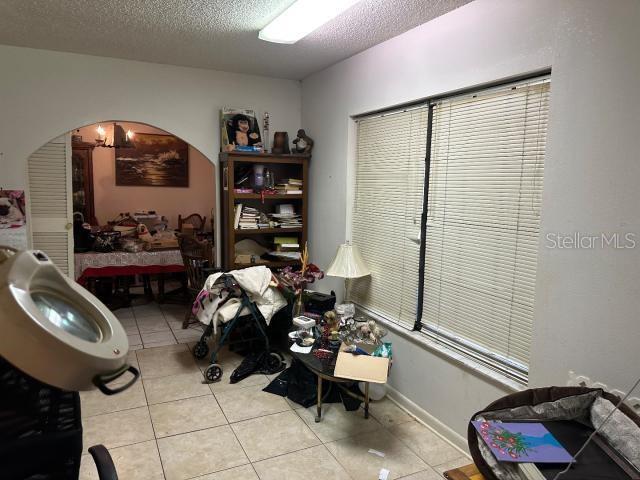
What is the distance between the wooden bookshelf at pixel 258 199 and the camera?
13.0 ft

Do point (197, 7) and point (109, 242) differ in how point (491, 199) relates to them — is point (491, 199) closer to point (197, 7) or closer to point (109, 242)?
point (197, 7)

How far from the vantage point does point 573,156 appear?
1.90 m

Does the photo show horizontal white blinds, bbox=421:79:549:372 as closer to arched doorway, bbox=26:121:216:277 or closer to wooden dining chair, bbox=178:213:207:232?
arched doorway, bbox=26:121:216:277

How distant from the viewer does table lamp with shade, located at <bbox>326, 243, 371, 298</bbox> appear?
3.29 m

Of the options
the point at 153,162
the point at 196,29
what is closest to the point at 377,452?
the point at 196,29

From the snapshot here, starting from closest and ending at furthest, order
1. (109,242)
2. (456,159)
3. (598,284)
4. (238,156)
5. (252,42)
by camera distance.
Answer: (598,284), (456,159), (252,42), (238,156), (109,242)

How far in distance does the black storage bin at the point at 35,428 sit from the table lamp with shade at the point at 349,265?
2268 mm

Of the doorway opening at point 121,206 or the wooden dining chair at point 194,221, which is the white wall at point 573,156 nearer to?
the doorway opening at point 121,206

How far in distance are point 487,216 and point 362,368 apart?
3.66 feet

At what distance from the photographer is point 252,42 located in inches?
126

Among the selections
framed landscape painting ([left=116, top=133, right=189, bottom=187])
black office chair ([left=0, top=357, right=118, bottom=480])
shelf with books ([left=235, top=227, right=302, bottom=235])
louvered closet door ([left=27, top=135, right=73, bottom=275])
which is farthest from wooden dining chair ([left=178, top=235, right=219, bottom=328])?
black office chair ([left=0, top=357, right=118, bottom=480])

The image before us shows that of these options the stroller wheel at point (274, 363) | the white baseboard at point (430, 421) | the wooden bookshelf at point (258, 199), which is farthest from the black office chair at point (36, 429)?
the wooden bookshelf at point (258, 199)

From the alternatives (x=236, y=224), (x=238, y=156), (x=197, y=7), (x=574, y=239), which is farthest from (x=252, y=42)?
(x=574, y=239)

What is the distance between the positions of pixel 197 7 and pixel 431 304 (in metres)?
2.33
